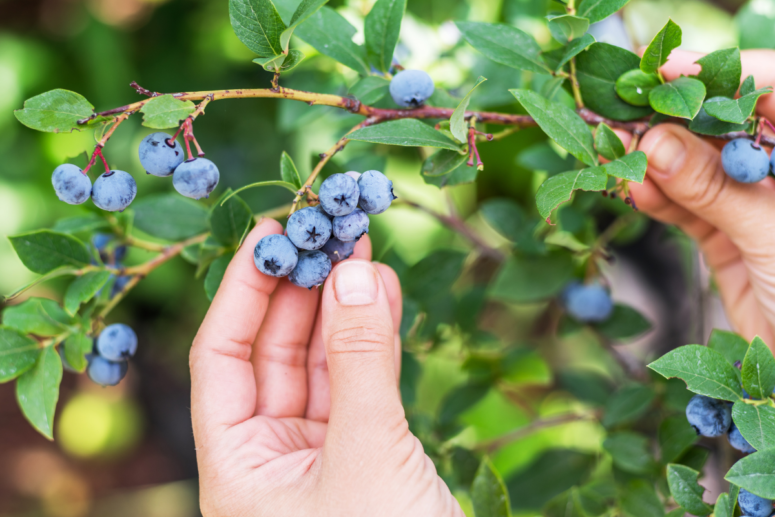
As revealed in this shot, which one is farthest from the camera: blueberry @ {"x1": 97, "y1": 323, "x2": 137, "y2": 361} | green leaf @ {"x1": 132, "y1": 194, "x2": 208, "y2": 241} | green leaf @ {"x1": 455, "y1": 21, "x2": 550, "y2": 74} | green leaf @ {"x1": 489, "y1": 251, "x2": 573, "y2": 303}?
green leaf @ {"x1": 489, "y1": 251, "x2": 573, "y2": 303}

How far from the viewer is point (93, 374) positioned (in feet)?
3.22

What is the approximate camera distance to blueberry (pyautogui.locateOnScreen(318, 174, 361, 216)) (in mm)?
699

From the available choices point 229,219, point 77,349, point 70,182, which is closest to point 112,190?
point 70,182

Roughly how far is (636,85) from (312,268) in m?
0.54

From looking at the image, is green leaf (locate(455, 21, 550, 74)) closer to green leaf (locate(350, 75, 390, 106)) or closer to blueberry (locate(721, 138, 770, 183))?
green leaf (locate(350, 75, 390, 106))

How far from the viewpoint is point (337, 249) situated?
82cm

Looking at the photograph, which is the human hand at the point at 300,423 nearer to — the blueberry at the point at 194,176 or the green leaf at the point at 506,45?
the blueberry at the point at 194,176

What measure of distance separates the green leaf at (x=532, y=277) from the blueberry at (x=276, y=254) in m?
0.60

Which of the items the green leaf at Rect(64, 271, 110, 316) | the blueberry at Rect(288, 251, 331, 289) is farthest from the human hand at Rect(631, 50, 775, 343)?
the green leaf at Rect(64, 271, 110, 316)

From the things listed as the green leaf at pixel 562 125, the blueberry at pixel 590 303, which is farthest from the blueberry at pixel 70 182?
the blueberry at pixel 590 303

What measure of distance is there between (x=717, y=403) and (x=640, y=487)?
0.33 m

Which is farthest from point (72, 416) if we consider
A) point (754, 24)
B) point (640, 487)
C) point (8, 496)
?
point (754, 24)

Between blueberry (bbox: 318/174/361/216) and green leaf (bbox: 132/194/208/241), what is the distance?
0.47m

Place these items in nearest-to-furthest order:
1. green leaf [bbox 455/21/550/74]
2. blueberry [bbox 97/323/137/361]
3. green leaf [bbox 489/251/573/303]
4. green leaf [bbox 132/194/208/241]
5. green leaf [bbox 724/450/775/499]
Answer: green leaf [bbox 724/450/775/499], green leaf [bbox 455/21/550/74], blueberry [bbox 97/323/137/361], green leaf [bbox 132/194/208/241], green leaf [bbox 489/251/573/303]
